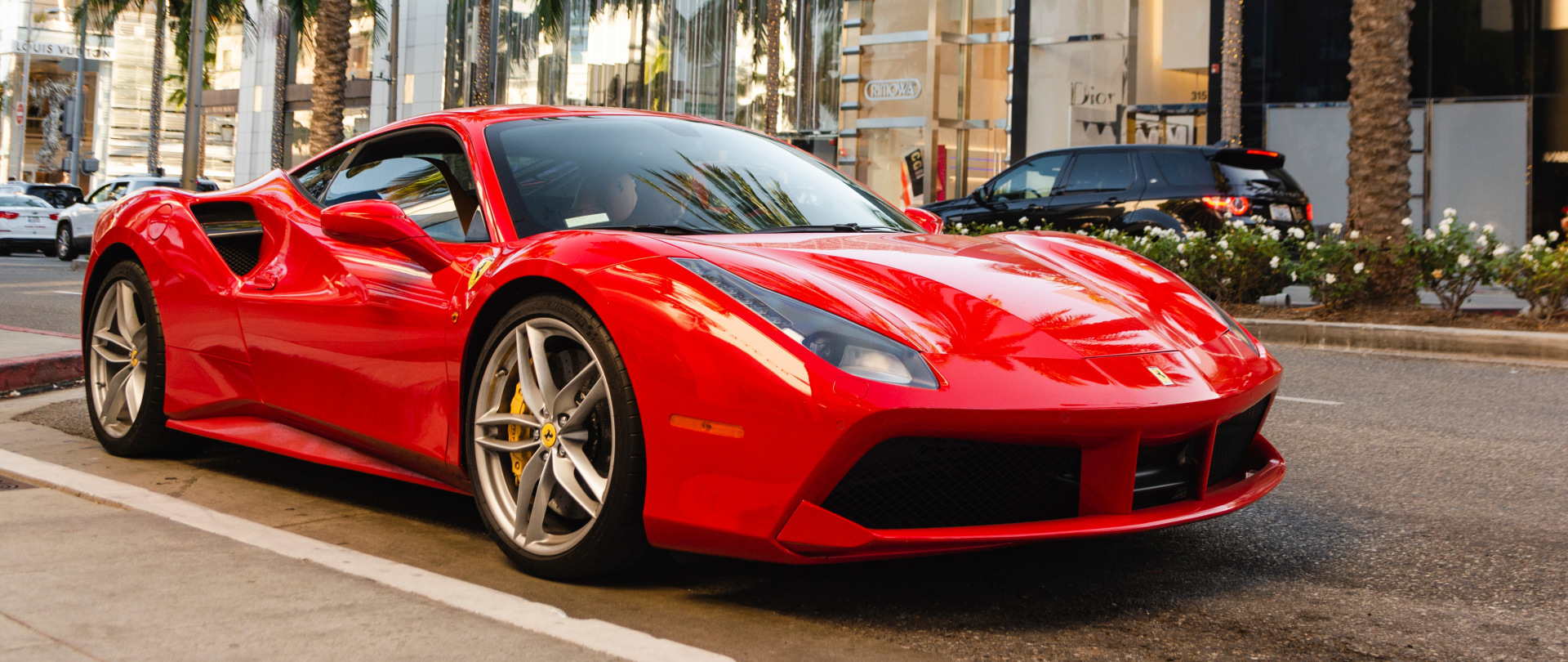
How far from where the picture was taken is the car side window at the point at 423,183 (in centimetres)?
356

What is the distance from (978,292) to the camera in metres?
3.04

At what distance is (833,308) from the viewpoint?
2748 millimetres

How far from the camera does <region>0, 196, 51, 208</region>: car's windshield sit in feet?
85.4

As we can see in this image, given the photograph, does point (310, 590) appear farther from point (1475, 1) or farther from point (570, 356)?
point (1475, 1)

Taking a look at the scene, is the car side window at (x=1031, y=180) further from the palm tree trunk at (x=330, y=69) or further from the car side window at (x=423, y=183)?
the car side window at (x=423, y=183)

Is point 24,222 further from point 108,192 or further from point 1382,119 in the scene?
point 1382,119

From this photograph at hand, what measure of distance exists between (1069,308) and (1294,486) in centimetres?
170

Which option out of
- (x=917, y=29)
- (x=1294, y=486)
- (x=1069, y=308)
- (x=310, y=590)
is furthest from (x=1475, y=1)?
(x=310, y=590)

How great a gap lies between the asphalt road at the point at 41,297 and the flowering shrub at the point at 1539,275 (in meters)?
9.40

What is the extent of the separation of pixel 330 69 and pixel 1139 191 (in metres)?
12.2

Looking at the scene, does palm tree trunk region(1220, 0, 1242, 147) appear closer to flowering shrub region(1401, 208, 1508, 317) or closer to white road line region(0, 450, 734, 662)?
flowering shrub region(1401, 208, 1508, 317)

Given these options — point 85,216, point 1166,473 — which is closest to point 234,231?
point 1166,473

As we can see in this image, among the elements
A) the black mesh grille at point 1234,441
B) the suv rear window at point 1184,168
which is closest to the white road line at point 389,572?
the black mesh grille at point 1234,441

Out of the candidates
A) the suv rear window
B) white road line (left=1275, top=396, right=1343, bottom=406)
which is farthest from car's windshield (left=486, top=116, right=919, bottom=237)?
the suv rear window
